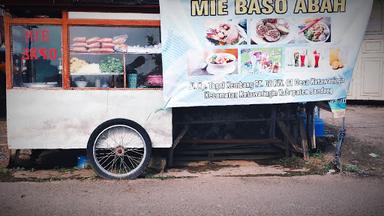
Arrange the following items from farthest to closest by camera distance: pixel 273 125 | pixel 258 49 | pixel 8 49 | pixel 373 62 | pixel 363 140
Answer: pixel 373 62 < pixel 363 140 < pixel 273 125 < pixel 258 49 < pixel 8 49

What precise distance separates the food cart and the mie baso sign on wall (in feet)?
0.05

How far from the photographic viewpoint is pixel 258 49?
19.2ft

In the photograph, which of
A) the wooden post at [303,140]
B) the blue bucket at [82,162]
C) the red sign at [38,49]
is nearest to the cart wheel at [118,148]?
the blue bucket at [82,162]

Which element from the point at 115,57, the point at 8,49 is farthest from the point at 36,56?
the point at 115,57

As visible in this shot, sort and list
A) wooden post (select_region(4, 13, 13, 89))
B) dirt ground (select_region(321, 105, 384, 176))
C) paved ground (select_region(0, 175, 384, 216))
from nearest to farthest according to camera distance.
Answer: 1. paved ground (select_region(0, 175, 384, 216))
2. wooden post (select_region(4, 13, 13, 89))
3. dirt ground (select_region(321, 105, 384, 176))

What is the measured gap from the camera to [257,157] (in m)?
6.89

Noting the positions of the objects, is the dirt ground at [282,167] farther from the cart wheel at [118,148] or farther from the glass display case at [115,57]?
the glass display case at [115,57]

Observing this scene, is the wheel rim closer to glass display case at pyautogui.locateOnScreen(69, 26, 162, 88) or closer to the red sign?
glass display case at pyautogui.locateOnScreen(69, 26, 162, 88)

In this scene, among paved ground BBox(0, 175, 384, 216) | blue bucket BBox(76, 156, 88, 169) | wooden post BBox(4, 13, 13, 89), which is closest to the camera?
paved ground BBox(0, 175, 384, 216)

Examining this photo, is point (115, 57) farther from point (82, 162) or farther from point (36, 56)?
point (82, 162)

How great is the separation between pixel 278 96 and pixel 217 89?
96 cm

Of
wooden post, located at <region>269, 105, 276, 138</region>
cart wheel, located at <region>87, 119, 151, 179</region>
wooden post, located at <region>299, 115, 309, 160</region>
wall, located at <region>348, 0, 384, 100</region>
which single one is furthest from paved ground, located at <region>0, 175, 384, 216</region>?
wall, located at <region>348, 0, 384, 100</region>

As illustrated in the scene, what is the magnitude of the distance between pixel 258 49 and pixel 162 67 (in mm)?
1479

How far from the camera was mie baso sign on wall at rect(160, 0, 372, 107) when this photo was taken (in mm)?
5719
